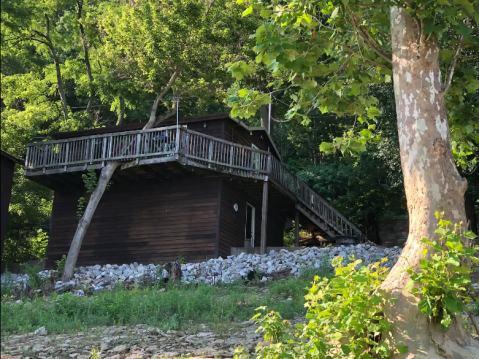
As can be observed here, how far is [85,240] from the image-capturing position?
23.1 metres

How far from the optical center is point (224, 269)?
721 inches

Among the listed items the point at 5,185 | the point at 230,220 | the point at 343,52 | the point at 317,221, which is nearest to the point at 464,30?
the point at 343,52

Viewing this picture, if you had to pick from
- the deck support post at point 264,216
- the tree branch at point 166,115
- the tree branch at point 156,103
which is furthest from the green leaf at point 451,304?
the tree branch at point 166,115

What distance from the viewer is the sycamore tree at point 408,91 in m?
6.40

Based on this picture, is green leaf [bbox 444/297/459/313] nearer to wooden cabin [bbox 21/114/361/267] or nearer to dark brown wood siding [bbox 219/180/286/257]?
wooden cabin [bbox 21/114/361/267]

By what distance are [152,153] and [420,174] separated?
47.2ft

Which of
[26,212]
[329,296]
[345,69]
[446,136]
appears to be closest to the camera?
[329,296]

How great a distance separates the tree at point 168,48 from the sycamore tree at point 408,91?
11.6 meters

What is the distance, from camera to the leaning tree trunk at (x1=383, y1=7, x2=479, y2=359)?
20.5 feet

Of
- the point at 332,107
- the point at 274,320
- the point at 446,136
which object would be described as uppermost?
the point at 332,107

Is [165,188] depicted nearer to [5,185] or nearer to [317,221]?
[317,221]

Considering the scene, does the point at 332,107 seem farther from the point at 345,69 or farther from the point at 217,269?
the point at 217,269

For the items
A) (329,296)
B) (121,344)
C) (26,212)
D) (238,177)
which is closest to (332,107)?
(329,296)

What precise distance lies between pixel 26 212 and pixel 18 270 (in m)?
4.60
